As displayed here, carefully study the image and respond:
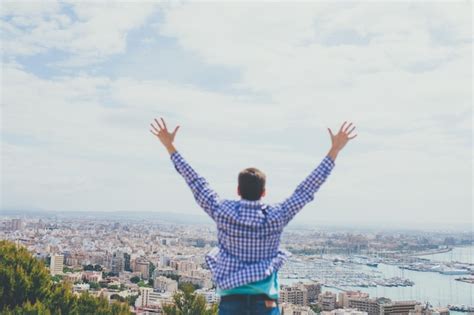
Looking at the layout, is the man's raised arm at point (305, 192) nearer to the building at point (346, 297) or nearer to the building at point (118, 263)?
the building at point (346, 297)

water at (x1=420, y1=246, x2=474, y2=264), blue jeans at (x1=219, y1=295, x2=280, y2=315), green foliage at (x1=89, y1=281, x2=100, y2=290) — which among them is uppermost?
blue jeans at (x1=219, y1=295, x2=280, y2=315)

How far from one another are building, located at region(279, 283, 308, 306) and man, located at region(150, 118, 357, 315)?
3651cm

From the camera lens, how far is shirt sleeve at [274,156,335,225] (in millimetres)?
1488

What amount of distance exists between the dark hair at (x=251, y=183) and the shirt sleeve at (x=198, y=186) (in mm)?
88

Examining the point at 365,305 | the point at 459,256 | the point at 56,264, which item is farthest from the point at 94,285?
the point at 459,256

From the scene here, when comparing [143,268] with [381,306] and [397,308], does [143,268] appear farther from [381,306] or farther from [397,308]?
[397,308]

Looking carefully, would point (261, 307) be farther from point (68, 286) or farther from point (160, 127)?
point (68, 286)

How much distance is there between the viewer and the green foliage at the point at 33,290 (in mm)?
6805

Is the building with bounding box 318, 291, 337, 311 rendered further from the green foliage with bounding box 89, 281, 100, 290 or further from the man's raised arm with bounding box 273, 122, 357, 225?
the man's raised arm with bounding box 273, 122, 357, 225

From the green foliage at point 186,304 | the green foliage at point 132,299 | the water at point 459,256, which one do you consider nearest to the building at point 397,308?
the green foliage at point 132,299

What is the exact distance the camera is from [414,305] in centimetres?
3231

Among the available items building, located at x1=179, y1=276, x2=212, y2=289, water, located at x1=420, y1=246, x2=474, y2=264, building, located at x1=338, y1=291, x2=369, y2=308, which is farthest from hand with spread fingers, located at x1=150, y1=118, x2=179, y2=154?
water, located at x1=420, y1=246, x2=474, y2=264

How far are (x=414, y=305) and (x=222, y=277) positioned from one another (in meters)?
33.8

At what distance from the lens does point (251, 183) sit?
1496 millimetres
